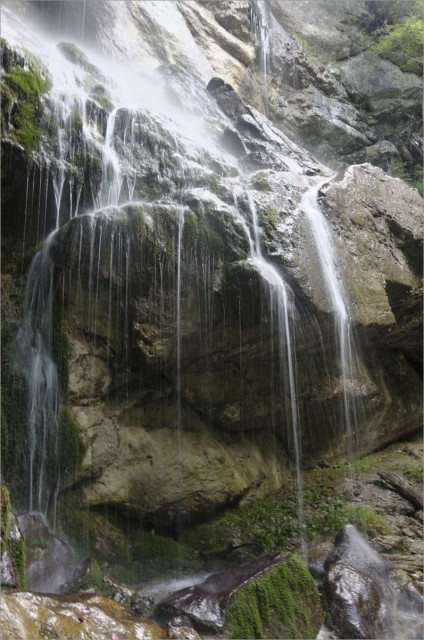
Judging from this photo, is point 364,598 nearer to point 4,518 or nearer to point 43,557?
point 43,557

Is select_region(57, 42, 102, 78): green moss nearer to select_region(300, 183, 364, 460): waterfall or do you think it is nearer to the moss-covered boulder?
select_region(300, 183, 364, 460): waterfall

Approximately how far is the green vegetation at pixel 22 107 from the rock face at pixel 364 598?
6156mm

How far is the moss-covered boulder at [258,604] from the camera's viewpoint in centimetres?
491

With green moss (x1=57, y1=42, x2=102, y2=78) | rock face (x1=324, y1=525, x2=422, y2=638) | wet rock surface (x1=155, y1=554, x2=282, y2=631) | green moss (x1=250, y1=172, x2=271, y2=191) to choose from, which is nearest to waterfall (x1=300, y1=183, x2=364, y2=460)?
green moss (x1=250, y1=172, x2=271, y2=191)

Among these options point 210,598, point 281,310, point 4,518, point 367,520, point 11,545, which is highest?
point 281,310

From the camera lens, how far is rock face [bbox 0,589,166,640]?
3.29 m

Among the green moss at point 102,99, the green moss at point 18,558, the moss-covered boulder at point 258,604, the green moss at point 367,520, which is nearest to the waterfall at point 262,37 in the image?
the green moss at point 102,99

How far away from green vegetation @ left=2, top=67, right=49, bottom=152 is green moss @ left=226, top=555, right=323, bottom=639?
5.68 m

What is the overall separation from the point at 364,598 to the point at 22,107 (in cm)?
695

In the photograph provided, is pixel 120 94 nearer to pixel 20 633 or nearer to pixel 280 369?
pixel 280 369

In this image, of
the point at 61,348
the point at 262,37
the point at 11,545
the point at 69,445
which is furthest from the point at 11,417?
the point at 262,37

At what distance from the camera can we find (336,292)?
699cm

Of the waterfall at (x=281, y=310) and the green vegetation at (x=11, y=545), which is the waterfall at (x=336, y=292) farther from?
the green vegetation at (x=11, y=545)

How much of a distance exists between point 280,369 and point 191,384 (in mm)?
1268
